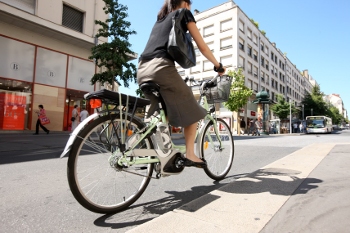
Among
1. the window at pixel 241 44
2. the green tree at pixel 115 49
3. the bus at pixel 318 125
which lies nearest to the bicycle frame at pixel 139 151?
the green tree at pixel 115 49

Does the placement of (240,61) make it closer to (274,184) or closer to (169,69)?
(274,184)

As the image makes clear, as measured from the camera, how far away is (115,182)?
2.25 meters

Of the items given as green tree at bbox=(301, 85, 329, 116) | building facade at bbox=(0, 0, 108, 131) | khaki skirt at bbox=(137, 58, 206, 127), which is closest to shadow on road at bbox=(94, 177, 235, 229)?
khaki skirt at bbox=(137, 58, 206, 127)

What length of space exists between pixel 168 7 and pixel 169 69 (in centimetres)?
68

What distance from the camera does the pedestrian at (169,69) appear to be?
7.07ft

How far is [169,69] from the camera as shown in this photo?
216cm

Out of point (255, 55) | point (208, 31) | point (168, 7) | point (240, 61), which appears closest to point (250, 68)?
point (255, 55)

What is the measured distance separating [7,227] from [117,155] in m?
0.91

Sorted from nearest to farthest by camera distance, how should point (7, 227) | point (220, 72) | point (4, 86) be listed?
1. point (7, 227)
2. point (220, 72)
3. point (4, 86)

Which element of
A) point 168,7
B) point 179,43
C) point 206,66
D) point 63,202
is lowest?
point 63,202

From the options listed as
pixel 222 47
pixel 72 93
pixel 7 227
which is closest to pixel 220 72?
pixel 7 227

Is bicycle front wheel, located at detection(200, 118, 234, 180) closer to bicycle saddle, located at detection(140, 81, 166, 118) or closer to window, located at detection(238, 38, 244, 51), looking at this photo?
bicycle saddle, located at detection(140, 81, 166, 118)

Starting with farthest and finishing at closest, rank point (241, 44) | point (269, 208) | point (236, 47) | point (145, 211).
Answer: point (241, 44) < point (236, 47) < point (145, 211) < point (269, 208)

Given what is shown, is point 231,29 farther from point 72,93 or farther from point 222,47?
point 72,93
